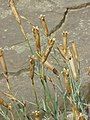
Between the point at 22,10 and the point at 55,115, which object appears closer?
the point at 55,115

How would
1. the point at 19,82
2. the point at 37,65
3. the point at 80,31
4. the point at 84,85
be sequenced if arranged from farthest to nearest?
the point at 80,31, the point at 19,82, the point at 84,85, the point at 37,65

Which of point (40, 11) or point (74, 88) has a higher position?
point (40, 11)

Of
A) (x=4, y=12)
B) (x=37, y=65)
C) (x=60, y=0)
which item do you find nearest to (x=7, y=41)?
(x=4, y=12)

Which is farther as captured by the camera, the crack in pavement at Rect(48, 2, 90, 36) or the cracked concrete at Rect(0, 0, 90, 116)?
the crack in pavement at Rect(48, 2, 90, 36)

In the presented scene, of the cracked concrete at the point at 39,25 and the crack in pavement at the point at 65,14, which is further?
the crack in pavement at the point at 65,14

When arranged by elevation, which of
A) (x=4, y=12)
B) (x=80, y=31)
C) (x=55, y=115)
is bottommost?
(x=55, y=115)

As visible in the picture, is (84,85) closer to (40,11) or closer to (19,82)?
(19,82)

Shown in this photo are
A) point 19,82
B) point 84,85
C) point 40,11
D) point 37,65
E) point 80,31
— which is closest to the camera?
point 37,65
